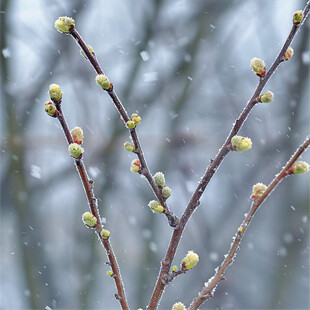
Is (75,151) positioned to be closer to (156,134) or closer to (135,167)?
(135,167)

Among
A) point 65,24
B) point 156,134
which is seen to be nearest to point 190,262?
point 65,24

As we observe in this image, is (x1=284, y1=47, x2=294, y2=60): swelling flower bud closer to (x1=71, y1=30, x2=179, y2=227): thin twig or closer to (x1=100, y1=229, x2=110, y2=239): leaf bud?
(x1=71, y1=30, x2=179, y2=227): thin twig

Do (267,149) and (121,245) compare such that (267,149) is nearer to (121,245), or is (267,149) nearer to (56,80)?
(56,80)

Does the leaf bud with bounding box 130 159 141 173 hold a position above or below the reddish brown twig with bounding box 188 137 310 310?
above

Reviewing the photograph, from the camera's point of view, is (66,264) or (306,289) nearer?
(66,264)

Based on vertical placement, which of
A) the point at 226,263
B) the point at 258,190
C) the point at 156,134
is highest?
the point at 156,134

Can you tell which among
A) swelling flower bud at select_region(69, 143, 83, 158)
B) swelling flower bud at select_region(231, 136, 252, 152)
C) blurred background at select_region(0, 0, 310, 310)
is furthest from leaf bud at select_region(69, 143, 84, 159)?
blurred background at select_region(0, 0, 310, 310)

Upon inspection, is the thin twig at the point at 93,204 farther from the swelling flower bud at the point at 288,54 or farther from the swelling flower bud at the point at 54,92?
the swelling flower bud at the point at 288,54

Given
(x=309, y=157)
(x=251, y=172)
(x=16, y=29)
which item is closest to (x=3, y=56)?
(x=16, y=29)
